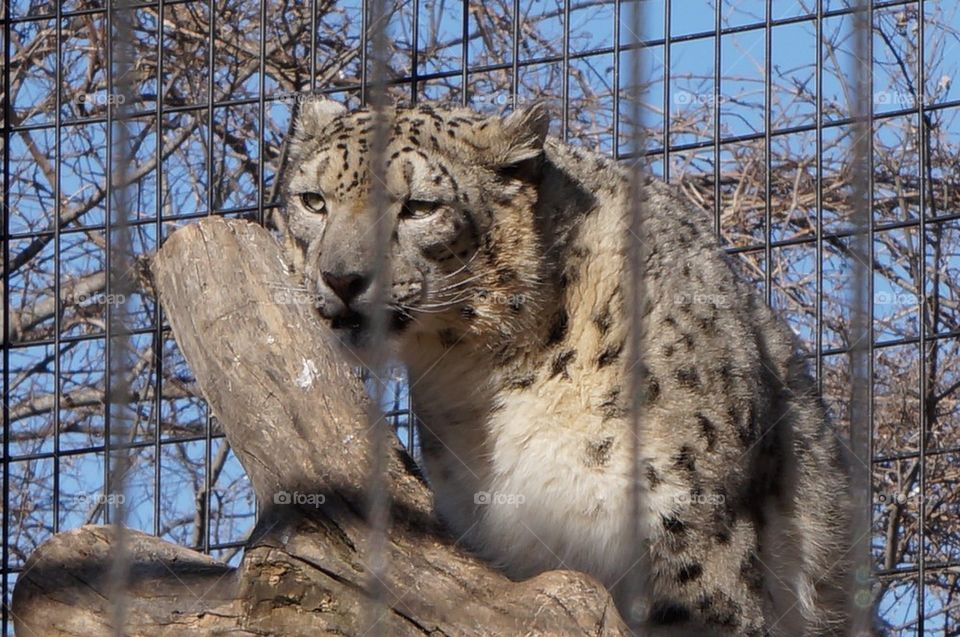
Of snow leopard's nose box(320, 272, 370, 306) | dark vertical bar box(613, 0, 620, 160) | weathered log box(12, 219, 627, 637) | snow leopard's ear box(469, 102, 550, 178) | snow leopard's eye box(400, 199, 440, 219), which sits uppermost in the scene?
dark vertical bar box(613, 0, 620, 160)

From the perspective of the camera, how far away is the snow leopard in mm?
3639

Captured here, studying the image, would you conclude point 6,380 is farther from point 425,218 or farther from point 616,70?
point 425,218

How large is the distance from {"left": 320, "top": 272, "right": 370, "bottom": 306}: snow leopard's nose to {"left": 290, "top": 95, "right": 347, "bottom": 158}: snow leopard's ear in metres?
0.60

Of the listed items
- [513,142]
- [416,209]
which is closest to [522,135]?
[513,142]

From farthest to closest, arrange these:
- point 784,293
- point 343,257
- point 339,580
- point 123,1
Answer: point 784,293 → point 343,257 → point 339,580 → point 123,1

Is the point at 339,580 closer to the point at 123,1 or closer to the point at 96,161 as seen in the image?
the point at 123,1

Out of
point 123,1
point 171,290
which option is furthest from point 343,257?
point 123,1

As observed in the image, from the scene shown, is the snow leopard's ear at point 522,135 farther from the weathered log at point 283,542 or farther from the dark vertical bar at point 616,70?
the dark vertical bar at point 616,70

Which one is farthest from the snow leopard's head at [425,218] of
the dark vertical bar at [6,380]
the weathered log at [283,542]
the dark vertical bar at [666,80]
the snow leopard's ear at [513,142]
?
the dark vertical bar at [6,380]

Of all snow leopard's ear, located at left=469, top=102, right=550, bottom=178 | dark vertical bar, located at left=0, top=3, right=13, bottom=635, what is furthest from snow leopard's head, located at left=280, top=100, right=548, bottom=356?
dark vertical bar, located at left=0, top=3, right=13, bottom=635

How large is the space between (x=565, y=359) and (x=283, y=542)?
96 cm

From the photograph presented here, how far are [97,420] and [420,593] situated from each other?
462cm

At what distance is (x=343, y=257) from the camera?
11.5ft

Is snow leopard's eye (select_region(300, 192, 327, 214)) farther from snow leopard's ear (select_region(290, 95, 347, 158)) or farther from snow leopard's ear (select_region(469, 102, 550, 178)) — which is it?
snow leopard's ear (select_region(469, 102, 550, 178))
